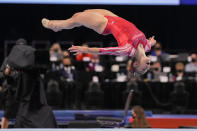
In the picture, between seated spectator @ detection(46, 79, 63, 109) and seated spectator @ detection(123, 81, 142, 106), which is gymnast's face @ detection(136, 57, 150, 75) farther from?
seated spectator @ detection(46, 79, 63, 109)

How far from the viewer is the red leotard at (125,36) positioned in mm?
4453

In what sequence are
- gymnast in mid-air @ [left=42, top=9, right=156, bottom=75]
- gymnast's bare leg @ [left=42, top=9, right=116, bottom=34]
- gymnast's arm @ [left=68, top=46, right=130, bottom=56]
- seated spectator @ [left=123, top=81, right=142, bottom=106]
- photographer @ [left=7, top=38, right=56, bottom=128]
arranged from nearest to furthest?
gymnast's arm @ [left=68, top=46, right=130, bottom=56] < gymnast in mid-air @ [left=42, top=9, right=156, bottom=75] < gymnast's bare leg @ [left=42, top=9, right=116, bottom=34] < photographer @ [left=7, top=38, right=56, bottom=128] < seated spectator @ [left=123, top=81, right=142, bottom=106]

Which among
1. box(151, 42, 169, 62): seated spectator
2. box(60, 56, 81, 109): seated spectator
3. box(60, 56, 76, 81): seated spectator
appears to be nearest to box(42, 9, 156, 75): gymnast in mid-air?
box(60, 56, 76, 81): seated spectator

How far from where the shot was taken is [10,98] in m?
6.67

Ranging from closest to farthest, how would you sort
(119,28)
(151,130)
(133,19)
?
(151,130)
(119,28)
(133,19)

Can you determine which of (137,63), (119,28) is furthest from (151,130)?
(119,28)

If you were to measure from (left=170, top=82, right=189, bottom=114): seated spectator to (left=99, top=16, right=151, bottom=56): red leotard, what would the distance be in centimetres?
500

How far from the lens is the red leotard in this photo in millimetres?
4453

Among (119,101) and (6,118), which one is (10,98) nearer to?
(6,118)

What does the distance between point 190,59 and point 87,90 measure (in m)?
2.59

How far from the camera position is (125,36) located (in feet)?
15.1

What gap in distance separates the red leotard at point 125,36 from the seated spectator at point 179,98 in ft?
16.4

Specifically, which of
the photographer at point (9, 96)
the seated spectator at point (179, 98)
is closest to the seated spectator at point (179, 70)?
the seated spectator at point (179, 98)

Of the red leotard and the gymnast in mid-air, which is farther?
the gymnast in mid-air
